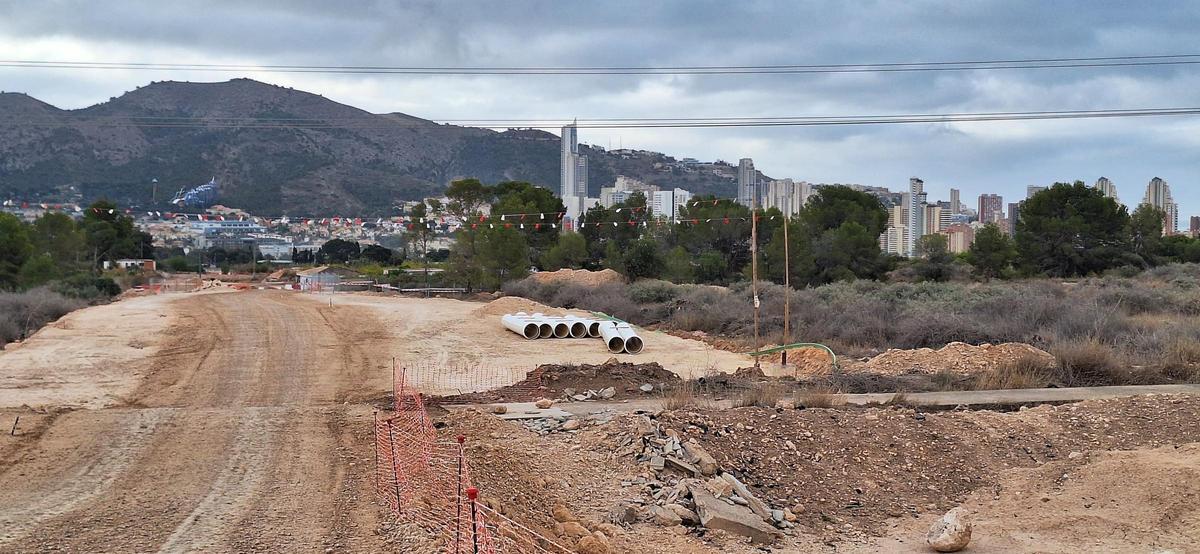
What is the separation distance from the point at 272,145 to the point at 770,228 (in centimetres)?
11559

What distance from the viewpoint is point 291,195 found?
448 feet

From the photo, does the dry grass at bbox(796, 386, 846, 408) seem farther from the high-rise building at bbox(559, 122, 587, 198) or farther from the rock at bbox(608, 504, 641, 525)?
the high-rise building at bbox(559, 122, 587, 198)

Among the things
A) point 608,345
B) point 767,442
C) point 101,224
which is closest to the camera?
point 767,442

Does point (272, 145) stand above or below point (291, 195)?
above

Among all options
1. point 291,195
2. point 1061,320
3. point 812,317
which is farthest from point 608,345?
point 291,195

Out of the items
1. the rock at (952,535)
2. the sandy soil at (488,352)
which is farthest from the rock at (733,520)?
the sandy soil at (488,352)

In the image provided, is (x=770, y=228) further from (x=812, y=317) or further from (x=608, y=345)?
(x=608, y=345)

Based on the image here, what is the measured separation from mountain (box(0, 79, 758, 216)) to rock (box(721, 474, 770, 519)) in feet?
352

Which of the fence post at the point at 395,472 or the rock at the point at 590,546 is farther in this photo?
the fence post at the point at 395,472

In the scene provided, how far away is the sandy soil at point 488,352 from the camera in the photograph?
73.6 ft

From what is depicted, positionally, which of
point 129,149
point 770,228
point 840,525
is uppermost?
point 129,149

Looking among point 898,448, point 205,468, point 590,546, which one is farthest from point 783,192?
point 590,546

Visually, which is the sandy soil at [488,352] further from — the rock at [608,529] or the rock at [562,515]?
the rock at [608,529]

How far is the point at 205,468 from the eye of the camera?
445 inches
